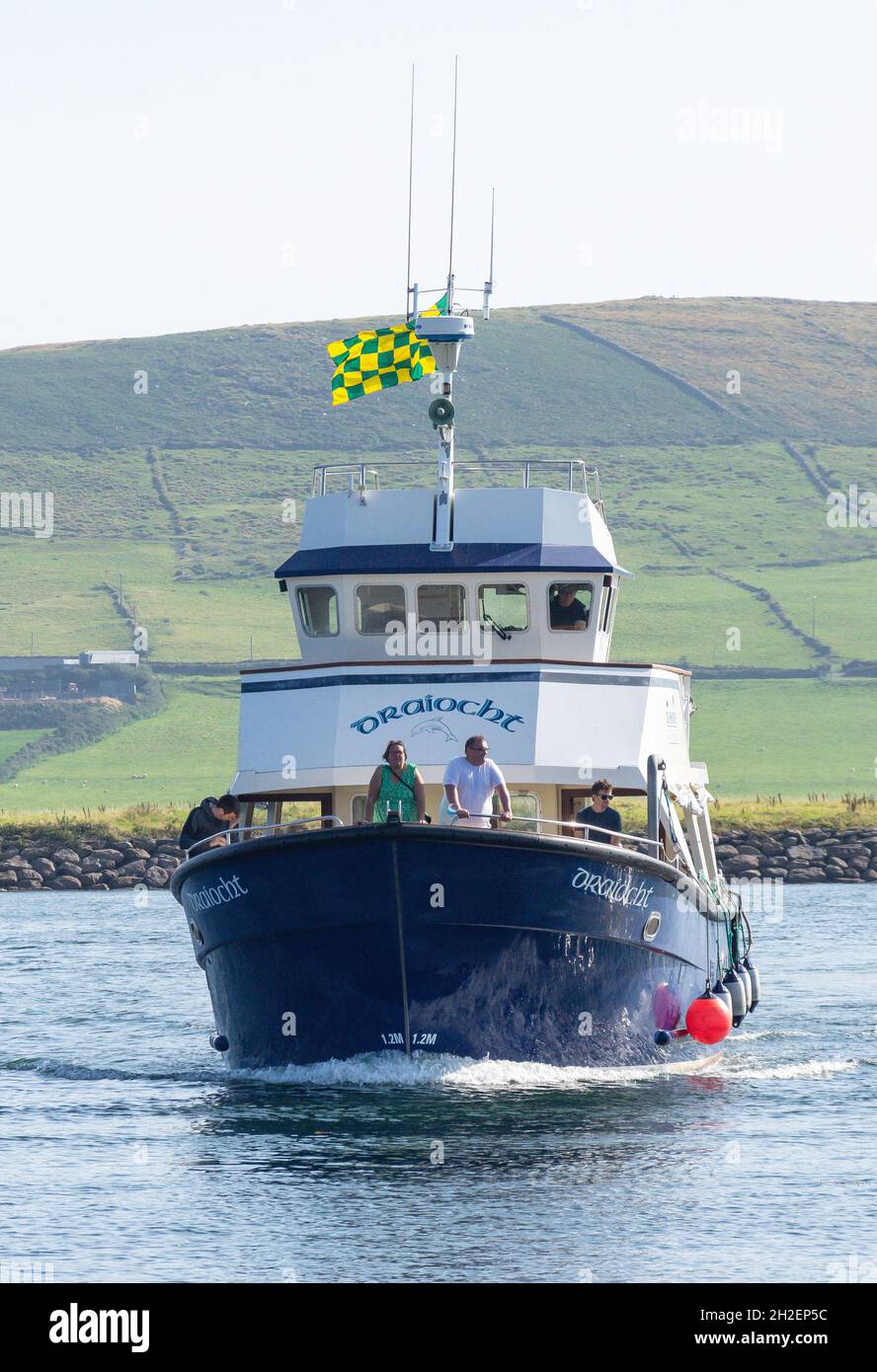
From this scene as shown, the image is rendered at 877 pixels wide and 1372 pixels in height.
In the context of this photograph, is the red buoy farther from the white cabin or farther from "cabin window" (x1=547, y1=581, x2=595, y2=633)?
"cabin window" (x1=547, y1=581, x2=595, y2=633)

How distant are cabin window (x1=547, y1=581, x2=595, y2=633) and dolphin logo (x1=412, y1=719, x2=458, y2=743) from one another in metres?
2.58

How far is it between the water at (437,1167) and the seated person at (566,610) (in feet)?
17.7

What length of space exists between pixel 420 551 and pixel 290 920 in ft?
19.6

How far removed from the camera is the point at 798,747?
119 metres

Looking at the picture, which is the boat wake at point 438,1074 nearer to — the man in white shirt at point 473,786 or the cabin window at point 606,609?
the man in white shirt at point 473,786

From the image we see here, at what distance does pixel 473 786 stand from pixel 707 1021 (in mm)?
4193

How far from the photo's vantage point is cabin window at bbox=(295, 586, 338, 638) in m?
24.9

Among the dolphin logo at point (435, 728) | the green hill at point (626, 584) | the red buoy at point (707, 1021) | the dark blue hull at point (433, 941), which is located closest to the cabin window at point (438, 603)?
the dolphin logo at point (435, 728)

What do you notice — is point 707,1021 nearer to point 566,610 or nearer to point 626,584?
point 566,610

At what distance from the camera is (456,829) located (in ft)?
63.3

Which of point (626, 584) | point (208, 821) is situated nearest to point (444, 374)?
point (208, 821)

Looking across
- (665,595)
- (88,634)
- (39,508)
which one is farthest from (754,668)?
(39,508)

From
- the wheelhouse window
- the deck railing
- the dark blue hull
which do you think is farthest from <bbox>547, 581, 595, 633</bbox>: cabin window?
the dark blue hull

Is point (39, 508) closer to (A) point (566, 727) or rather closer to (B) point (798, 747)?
(B) point (798, 747)
